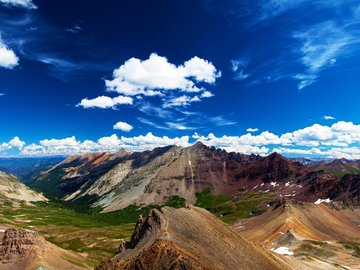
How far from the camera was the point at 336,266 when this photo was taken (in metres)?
136

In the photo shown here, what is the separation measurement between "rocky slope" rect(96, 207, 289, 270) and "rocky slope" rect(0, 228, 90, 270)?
87.6 ft

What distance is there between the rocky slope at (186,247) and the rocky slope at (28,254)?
26693 millimetres

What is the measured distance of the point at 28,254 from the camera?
10869 cm

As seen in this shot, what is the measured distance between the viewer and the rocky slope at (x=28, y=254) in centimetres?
10606

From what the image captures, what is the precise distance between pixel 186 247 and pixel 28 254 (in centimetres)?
5585

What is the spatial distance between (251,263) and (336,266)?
64.2 m

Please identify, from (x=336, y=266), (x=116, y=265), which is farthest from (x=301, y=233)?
(x=116, y=265)

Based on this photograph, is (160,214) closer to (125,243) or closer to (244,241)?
(125,243)

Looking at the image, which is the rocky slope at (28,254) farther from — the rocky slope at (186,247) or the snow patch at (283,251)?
the snow patch at (283,251)

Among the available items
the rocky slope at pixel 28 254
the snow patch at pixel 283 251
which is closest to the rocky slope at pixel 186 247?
the rocky slope at pixel 28 254

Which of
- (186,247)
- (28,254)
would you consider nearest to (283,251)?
(186,247)

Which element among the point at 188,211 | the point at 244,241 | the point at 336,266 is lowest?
the point at 336,266

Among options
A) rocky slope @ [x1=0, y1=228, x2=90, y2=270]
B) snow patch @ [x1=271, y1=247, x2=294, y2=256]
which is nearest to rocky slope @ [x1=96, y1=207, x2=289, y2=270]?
rocky slope @ [x1=0, y1=228, x2=90, y2=270]

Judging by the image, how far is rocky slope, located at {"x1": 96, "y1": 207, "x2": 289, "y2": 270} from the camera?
67.6m
